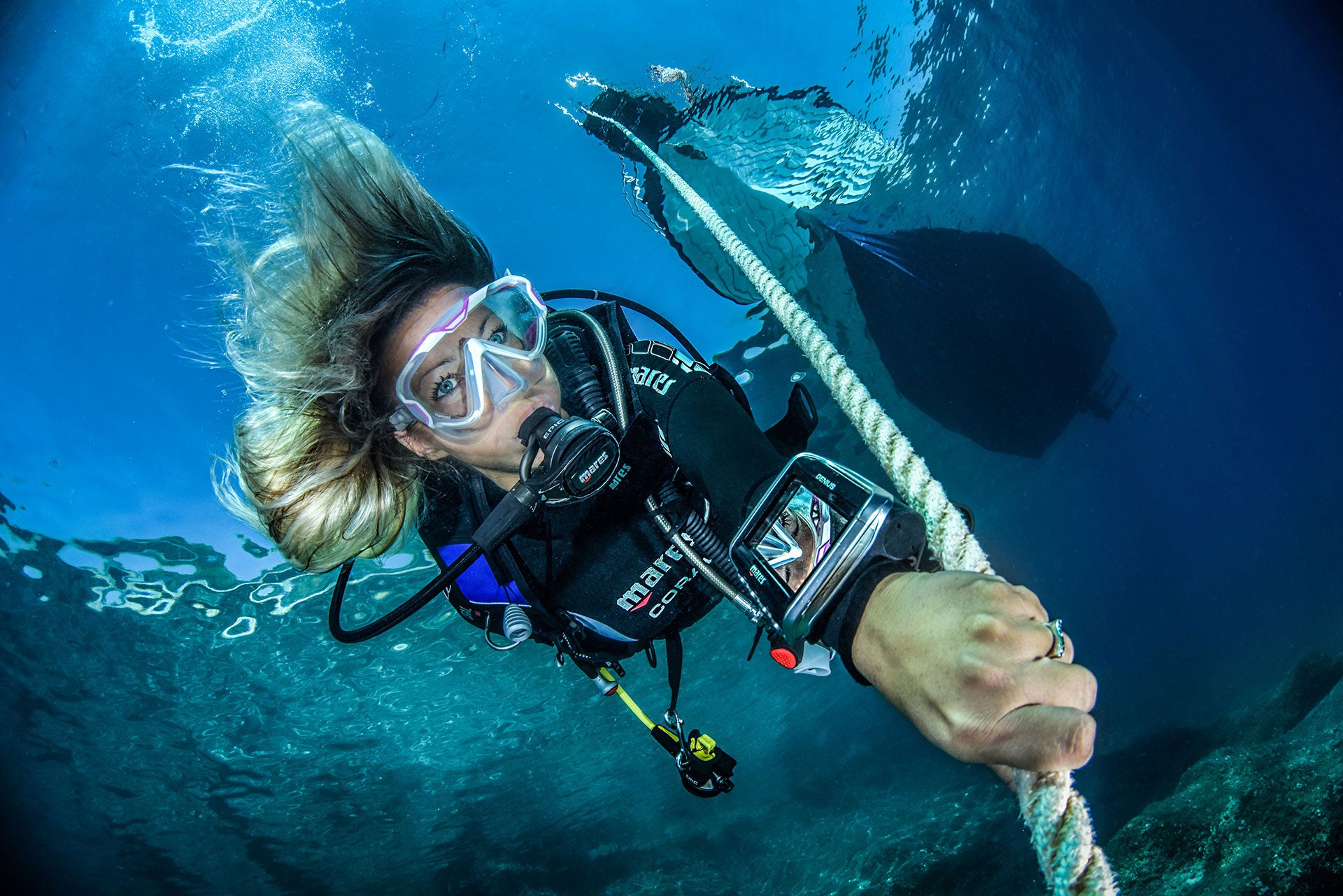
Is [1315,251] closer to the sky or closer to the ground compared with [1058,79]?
closer to the ground

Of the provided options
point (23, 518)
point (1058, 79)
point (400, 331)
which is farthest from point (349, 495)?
point (1058, 79)

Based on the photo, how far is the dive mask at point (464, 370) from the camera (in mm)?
2436

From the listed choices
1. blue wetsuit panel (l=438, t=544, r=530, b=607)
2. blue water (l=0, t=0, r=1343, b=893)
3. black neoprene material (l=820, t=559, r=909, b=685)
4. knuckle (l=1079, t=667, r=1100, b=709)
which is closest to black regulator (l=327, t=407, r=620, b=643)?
blue wetsuit panel (l=438, t=544, r=530, b=607)

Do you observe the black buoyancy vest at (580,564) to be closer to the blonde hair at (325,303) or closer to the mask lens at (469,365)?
the mask lens at (469,365)

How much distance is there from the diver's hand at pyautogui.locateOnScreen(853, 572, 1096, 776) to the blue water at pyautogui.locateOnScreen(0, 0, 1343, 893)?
1872 millimetres

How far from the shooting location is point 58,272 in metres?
5.31

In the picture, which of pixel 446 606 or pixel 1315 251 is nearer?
pixel 1315 251

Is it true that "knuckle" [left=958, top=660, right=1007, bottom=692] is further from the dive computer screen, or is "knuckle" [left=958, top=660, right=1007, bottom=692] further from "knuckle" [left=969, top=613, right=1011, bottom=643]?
the dive computer screen

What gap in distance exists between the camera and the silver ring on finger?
35.1 inches

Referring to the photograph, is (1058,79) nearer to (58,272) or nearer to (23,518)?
(58,272)

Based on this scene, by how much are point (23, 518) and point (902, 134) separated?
14.2 m

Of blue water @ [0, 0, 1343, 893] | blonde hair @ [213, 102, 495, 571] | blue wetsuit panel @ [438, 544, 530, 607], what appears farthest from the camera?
blue water @ [0, 0, 1343, 893]

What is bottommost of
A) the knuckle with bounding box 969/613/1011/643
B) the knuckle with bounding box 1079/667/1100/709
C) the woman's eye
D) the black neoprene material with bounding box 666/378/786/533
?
the knuckle with bounding box 1079/667/1100/709

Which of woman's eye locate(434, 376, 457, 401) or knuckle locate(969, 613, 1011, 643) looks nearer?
knuckle locate(969, 613, 1011, 643)
